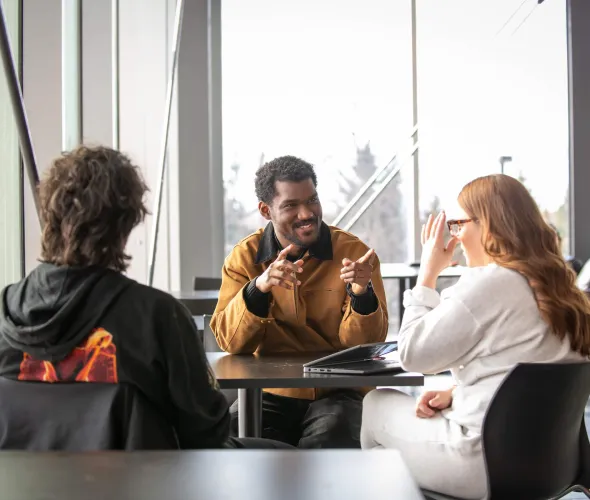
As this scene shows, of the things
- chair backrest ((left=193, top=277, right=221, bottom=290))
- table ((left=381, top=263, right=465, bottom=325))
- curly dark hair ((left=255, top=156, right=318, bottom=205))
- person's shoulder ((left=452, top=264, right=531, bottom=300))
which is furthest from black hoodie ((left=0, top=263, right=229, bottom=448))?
chair backrest ((left=193, top=277, right=221, bottom=290))

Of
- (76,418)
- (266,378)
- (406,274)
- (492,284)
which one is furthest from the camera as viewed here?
(406,274)

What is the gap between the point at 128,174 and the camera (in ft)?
5.16

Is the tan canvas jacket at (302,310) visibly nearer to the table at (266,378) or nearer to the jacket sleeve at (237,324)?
the jacket sleeve at (237,324)

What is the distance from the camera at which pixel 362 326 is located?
2.47 metres

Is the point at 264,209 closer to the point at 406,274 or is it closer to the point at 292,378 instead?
the point at 292,378

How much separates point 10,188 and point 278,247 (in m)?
1.03

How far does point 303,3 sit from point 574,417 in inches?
224

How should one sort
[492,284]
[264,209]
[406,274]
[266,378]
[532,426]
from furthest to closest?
1. [406,274]
2. [264,209]
3. [266,378]
4. [492,284]
5. [532,426]

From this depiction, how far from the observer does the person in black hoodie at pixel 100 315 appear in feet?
4.80

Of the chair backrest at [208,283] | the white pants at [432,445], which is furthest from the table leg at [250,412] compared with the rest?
the chair backrest at [208,283]

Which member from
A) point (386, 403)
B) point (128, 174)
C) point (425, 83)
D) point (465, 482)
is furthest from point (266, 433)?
point (425, 83)

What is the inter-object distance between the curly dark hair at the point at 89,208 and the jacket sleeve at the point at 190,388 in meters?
0.18

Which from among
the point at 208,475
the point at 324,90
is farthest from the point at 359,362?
the point at 324,90

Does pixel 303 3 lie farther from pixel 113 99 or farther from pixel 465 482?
pixel 465 482
